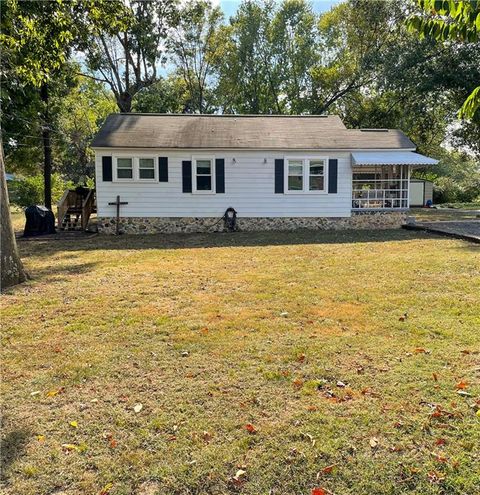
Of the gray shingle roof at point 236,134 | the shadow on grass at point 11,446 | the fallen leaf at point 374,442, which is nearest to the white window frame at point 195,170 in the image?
the gray shingle roof at point 236,134

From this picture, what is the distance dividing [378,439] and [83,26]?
894 centimetres

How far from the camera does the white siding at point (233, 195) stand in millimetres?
15117

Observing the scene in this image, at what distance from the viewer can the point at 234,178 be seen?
50.7 feet

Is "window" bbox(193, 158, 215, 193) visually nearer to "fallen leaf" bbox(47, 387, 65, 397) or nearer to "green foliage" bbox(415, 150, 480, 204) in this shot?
"fallen leaf" bbox(47, 387, 65, 397)

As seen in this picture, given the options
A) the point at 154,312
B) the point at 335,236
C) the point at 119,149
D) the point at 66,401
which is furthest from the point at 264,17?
the point at 66,401

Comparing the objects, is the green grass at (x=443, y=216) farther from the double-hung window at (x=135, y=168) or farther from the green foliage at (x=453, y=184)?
the green foliage at (x=453, y=184)

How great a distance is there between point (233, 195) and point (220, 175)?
840 millimetres

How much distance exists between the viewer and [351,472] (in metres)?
2.54

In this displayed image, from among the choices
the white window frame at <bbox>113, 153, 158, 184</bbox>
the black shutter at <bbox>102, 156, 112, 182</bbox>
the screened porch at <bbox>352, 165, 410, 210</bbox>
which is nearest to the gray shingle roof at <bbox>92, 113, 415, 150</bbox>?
the white window frame at <bbox>113, 153, 158, 184</bbox>

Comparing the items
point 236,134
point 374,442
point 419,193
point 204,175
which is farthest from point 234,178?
point 419,193

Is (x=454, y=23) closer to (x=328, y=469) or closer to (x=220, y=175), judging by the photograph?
(x=328, y=469)

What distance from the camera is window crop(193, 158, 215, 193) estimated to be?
15.4 meters

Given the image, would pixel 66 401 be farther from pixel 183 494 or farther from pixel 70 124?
pixel 70 124

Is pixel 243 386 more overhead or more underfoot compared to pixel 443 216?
more underfoot
